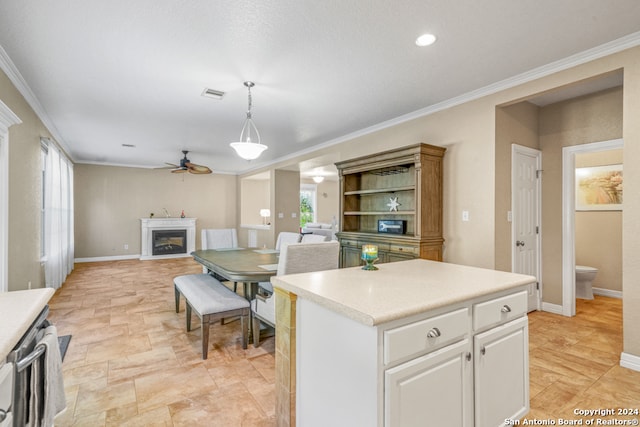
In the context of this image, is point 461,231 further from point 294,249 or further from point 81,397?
point 81,397

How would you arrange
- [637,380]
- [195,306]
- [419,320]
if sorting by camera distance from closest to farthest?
[419,320] → [637,380] → [195,306]

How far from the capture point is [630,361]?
2.38 m

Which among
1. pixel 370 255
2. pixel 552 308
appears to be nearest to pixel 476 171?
pixel 552 308

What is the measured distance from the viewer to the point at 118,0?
1.90 m

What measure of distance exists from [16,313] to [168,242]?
7.56 m

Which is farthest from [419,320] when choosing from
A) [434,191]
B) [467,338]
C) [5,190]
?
[5,190]

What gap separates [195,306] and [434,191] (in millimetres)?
2737

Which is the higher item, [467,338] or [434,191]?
[434,191]

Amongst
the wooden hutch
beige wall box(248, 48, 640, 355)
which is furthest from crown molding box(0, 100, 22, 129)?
beige wall box(248, 48, 640, 355)

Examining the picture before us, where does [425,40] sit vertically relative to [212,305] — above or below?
above

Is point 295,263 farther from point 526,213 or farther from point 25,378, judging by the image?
point 526,213

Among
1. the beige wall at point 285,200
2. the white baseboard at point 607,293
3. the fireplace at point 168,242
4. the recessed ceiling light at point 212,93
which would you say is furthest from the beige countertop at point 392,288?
the fireplace at point 168,242

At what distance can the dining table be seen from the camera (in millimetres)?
2686

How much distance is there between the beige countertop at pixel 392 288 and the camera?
118 cm
